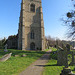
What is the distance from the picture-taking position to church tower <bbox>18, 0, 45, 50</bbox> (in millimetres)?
31734

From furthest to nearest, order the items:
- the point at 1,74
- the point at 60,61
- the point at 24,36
Answer: the point at 24,36 < the point at 60,61 < the point at 1,74

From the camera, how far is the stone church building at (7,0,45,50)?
31703mm

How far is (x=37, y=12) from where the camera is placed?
1378 inches

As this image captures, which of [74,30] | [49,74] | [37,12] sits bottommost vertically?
[49,74]

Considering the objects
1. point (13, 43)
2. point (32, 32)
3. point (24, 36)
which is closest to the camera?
point (24, 36)

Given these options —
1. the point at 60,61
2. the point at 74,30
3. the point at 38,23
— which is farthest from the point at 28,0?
the point at 60,61

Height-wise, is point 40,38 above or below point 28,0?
below

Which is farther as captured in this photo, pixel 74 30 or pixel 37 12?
pixel 37 12

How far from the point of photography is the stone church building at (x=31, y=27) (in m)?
31.7

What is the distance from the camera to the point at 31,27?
33469mm

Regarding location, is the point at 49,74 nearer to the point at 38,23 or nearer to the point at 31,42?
the point at 31,42

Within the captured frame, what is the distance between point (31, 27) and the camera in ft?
110

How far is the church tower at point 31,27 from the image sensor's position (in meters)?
31.7

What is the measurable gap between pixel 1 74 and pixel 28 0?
111 feet
